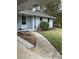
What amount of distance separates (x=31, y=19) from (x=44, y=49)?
1.91 feet

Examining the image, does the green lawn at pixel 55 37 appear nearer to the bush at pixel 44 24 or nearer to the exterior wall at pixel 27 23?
the bush at pixel 44 24

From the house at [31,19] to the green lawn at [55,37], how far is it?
0.13 m

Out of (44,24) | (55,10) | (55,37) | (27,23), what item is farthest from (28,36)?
(55,10)

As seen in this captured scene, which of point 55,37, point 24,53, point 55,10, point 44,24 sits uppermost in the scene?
point 55,10

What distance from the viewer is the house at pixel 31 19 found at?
321 cm

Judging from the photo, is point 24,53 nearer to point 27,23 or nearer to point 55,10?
point 27,23

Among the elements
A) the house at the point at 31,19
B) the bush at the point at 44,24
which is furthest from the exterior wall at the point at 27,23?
the bush at the point at 44,24

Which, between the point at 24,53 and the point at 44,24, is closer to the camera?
the point at 24,53

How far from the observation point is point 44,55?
3.19 meters

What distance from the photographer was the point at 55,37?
10.6ft
